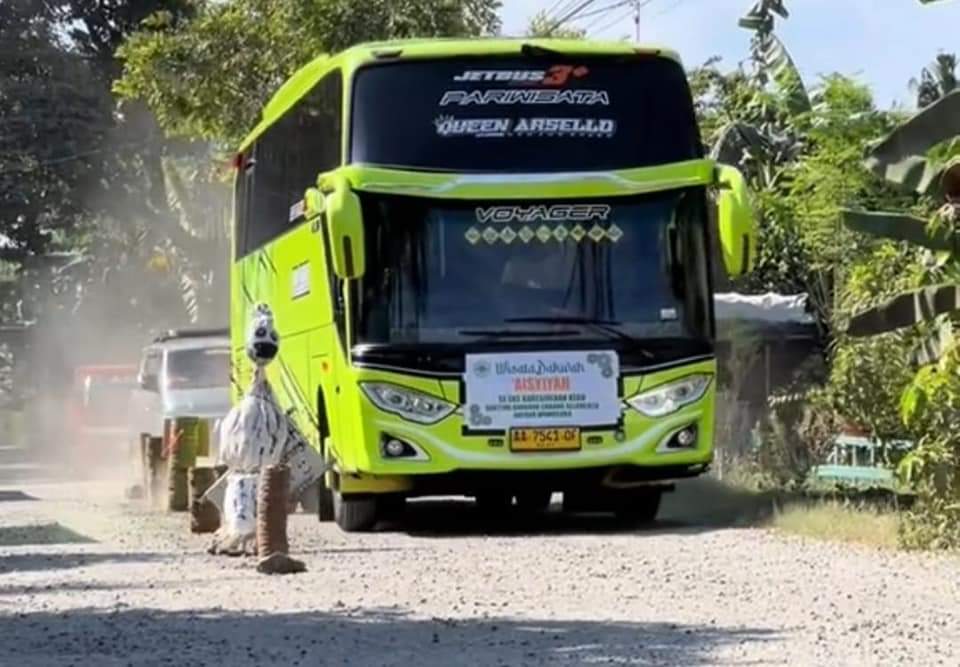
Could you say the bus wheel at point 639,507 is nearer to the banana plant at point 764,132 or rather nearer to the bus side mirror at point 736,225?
the bus side mirror at point 736,225

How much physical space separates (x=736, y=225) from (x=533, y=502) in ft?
15.0

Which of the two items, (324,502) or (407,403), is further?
(324,502)

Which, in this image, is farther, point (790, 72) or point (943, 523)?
point (790, 72)

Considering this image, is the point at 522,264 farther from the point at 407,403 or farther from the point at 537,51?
the point at 537,51

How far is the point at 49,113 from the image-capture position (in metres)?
49.2

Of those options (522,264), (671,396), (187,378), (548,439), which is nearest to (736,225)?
(671,396)

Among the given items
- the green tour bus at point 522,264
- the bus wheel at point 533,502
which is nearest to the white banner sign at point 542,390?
the green tour bus at point 522,264

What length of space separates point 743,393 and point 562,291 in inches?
362

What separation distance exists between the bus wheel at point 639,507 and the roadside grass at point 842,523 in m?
1.17

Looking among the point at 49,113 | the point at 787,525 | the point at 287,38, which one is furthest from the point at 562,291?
the point at 49,113

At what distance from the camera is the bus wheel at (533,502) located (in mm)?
20694

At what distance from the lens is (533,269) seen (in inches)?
731

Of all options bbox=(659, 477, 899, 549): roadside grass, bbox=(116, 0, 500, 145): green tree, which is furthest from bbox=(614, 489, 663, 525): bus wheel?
bbox=(116, 0, 500, 145): green tree

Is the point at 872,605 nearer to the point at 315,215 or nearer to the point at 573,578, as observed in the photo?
the point at 573,578
